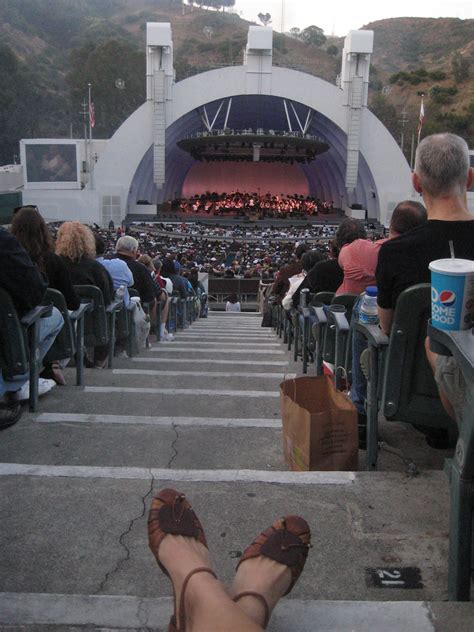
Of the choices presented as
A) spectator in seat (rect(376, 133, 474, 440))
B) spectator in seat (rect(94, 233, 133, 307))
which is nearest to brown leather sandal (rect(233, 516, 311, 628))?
spectator in seat (rect(376, 133, 474, 440))

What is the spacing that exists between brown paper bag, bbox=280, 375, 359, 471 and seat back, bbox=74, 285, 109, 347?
249cm

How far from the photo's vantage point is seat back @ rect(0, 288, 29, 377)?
2934 mm

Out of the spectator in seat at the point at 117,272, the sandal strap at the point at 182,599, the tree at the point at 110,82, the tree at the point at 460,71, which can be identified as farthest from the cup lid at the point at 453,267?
the tree at the point at 460,71

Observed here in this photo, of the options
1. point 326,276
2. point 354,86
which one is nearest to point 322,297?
point 326,276

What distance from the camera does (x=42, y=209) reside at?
3328 centimetres

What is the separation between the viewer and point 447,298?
1662 millimetres

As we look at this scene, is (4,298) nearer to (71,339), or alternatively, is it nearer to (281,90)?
(71,339)

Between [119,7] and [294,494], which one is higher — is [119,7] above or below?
above

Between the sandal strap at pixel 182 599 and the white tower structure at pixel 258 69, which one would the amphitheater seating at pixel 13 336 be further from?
the white tower structure at pixel 258 69

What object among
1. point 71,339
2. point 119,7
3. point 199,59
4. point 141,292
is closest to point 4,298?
point 71,339

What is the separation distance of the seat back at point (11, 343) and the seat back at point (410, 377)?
1.63 m

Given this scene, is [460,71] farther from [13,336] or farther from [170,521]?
[170,521]

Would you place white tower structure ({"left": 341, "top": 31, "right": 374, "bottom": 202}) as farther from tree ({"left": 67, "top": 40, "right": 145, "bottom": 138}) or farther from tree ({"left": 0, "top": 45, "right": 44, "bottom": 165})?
tree ({"left": 0, "top": 45, "right": 44, "bottom": 165})

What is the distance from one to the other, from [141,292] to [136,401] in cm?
323
